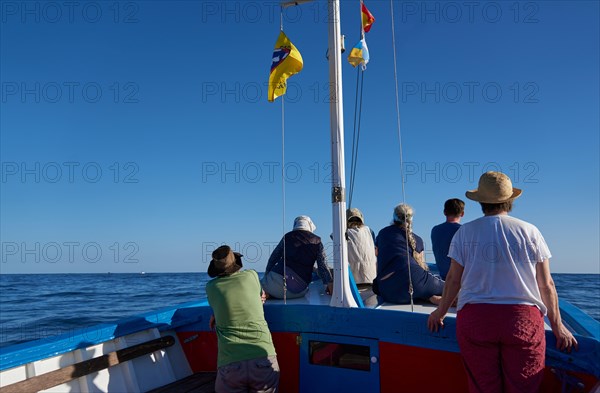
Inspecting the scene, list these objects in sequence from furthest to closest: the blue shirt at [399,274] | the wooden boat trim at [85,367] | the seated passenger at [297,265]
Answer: the seated passenger at [297,265] → the blue shirt at [399,274] → the wooden boat trim at [85,367]

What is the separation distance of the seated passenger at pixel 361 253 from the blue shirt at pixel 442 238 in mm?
794

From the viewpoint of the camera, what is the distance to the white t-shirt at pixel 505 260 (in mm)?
2254

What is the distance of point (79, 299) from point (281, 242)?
19.3 metres

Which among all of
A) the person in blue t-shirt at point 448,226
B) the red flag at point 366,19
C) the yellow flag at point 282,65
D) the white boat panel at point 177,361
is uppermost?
the red flag at point 366,19

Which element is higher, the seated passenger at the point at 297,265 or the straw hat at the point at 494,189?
the straw hat at the point at 494,189

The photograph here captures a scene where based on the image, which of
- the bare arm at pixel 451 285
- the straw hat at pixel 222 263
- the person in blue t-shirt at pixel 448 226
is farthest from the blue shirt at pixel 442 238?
the straw hat at pixel 222 263

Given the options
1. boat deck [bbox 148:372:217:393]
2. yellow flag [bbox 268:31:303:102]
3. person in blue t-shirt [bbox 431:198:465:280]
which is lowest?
boat deck [bbox 148:372:217:393]

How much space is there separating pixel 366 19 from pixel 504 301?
146 inches

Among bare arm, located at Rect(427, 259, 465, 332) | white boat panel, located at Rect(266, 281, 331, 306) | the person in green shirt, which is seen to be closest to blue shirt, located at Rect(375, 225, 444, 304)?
white boat panel, located at Rect(266, 281, 331, 306)

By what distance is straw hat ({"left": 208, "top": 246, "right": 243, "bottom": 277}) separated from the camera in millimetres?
3217

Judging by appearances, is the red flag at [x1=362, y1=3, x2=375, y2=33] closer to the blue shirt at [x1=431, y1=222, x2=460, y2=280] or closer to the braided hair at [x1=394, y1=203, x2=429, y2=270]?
the braided hair at [x1=394, y1=203, x2=429, y2=270]

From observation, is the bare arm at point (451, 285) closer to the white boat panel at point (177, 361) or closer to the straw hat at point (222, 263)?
the straw hat at point (222, 263)

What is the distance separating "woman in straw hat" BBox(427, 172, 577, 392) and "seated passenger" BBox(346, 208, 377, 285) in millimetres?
2278

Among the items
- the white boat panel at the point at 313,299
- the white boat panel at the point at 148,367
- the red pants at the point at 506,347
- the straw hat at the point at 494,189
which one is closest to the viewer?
the red pants at the point at 506,347
